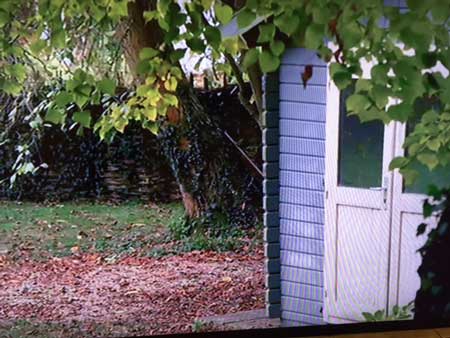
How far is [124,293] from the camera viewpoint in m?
2.10

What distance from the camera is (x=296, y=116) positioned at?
2.04 m

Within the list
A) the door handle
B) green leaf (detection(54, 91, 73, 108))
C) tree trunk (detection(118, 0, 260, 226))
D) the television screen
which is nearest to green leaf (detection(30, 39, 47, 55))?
the television screen

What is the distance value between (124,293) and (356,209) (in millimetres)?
720

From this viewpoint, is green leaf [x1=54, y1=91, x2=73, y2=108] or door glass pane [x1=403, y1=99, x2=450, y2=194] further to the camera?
door glass pane [x1=403, y1=99, x2=450, y2=194]

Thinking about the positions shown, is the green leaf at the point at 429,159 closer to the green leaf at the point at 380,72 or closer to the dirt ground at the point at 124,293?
the green leaf at the point at 380,72

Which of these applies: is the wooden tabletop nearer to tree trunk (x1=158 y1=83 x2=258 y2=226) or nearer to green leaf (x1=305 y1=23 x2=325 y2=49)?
tree trunk (x1=158 y1=83 x2=258 y2=226)

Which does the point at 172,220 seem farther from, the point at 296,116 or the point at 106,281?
the point at 296,116

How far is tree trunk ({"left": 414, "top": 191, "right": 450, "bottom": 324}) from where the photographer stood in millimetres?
2133

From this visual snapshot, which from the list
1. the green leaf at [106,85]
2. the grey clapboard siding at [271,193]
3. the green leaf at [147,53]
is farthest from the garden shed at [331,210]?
the green leaf at [106,85]

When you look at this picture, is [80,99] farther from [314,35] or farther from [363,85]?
[363,85]

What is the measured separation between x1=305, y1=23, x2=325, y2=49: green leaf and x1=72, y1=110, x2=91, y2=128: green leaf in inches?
24.8

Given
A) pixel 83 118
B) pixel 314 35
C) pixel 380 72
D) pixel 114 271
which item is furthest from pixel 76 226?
pixel 380 72

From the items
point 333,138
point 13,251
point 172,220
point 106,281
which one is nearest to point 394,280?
point 333,138

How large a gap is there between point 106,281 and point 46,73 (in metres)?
0.62
